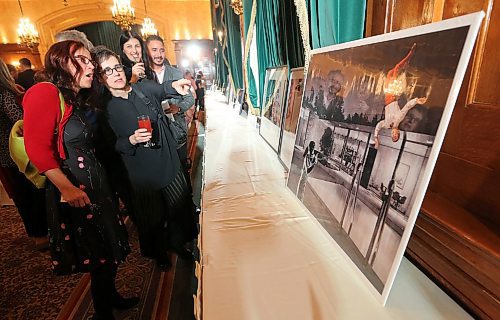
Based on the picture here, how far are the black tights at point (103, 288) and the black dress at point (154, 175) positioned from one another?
0.39m

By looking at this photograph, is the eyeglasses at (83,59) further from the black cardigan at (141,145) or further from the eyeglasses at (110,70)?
the black cardigan at (141,145)

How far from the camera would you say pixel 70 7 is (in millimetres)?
10281

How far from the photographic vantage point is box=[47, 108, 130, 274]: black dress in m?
1.18

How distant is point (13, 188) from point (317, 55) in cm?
276

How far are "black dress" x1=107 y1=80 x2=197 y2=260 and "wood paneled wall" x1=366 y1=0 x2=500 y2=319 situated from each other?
1386 mm

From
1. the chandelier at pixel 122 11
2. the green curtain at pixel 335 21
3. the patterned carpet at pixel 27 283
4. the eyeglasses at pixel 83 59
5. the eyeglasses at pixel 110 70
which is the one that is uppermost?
the chandelier at pixel 122 11

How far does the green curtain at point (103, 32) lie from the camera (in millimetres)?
12281

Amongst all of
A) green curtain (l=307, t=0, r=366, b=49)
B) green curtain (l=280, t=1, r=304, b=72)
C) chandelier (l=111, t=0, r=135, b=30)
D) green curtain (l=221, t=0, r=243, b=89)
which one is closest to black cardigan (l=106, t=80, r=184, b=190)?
green curtain (l=280, t=1, r=304, b=72)

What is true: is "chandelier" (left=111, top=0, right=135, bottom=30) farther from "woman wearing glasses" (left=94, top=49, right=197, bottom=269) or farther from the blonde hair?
"woman wearing glasses" (left=94, top=49, right=197, bottom=269)

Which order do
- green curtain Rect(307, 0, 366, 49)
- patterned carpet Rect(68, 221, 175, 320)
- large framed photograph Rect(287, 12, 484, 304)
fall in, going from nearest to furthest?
large framed photograph Rect(287, 12, 484, 304) < green curtain Rect(307, 0, 366, 49) < patterned carpet Rect(68, 221, 175, 320)

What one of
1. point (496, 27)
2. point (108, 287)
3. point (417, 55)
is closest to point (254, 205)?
point (417, 55)

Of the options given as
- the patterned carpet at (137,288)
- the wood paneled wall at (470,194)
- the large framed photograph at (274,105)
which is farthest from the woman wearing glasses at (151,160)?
the wood paneled wall at (470,194)

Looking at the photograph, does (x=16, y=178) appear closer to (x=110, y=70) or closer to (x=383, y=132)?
(x=110, y=70)

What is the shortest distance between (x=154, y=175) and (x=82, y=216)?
47 centimetres
